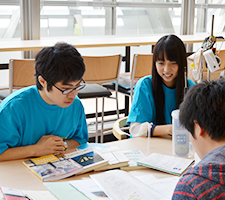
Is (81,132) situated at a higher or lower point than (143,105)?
lower

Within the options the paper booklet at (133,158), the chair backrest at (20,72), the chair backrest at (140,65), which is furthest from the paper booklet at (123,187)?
the chair backrest at (140,65)

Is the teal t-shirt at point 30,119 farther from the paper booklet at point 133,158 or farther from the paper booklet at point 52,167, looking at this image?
the paper booklet at point 133,158

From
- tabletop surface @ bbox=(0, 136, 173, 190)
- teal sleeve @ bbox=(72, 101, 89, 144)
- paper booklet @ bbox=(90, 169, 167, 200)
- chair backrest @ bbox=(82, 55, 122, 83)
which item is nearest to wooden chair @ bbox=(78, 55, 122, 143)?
chair backrest @ bbox=(82, 55, 122, 83)

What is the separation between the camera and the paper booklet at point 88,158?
1.31 meters

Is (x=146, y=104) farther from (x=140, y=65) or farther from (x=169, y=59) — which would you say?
(x=140, y=65)

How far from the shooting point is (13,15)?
3730mm

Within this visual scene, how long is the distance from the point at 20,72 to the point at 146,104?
1.14 meters

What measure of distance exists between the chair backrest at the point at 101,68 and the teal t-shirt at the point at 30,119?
1.24 meters

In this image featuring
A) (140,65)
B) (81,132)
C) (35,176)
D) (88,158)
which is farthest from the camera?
(140,65)

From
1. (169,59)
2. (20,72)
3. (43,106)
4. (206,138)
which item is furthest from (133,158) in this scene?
(20,72)

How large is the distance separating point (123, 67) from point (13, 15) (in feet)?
4.98

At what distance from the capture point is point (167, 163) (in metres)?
1.40

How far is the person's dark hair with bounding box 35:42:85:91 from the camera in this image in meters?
1.43

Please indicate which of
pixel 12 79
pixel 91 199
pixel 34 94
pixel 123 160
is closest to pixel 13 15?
pixel 12 79
